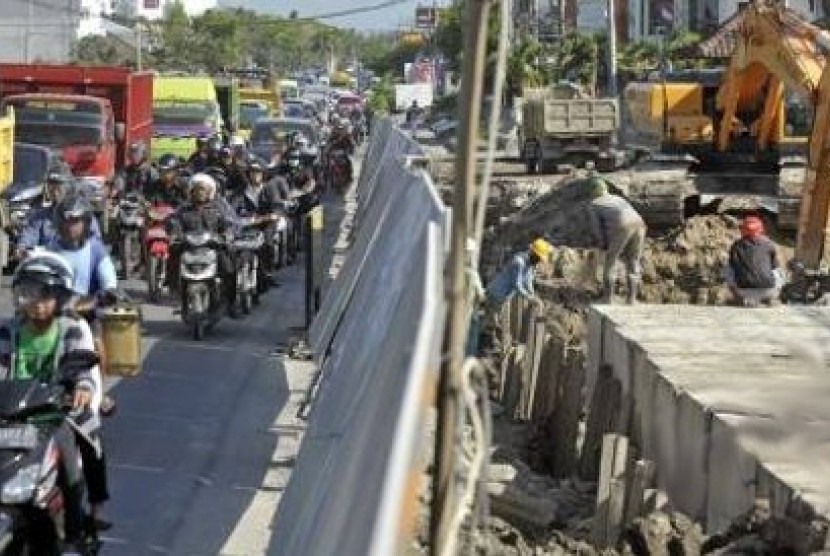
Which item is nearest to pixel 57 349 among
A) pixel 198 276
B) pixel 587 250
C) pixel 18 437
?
pixel 18 437

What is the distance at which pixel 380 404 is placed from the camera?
15.5ft

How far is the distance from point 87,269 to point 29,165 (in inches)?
484

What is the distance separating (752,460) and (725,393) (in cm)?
148

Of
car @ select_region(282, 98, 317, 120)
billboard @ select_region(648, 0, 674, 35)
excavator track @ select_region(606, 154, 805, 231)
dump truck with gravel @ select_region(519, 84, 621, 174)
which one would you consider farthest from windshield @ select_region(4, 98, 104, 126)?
billboard @ select_region(648, 0, 674, 35)

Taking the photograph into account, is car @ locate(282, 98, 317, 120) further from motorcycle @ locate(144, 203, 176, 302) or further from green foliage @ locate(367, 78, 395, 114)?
motorcycle @ locate(144, 203, 176, 302)

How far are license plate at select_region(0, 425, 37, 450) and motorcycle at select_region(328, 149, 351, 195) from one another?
90.8ft

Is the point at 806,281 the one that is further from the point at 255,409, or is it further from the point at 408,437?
the point at 408,437

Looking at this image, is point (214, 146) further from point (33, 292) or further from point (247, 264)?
point (33, 292)

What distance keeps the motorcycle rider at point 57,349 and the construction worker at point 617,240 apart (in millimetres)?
10984

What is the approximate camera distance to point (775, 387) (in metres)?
10.4

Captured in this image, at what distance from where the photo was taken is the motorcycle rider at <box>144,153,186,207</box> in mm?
20406

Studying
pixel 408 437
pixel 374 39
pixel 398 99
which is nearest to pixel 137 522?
pixel 408 437

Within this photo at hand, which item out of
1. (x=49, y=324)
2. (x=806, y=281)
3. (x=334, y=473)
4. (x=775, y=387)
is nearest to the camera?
(x=334, y=473)

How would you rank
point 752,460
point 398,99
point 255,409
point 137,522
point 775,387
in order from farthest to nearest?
point 398,99 < point 255,409 < point 775,387 < point 137,522 < point 752,460
